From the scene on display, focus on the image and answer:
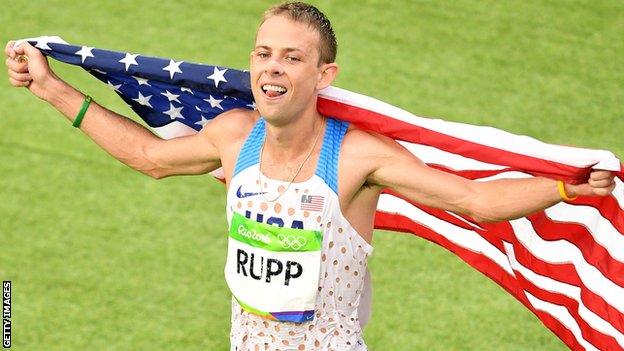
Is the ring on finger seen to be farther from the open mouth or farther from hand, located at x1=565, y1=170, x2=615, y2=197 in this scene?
hand, located at x1=565, y1=170, x2=615, y2=197

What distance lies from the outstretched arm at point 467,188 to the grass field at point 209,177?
7.87 ft

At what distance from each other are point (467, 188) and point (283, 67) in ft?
2.77

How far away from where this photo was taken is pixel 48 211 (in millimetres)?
9055

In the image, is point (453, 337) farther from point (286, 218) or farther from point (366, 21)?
point (366, 21)

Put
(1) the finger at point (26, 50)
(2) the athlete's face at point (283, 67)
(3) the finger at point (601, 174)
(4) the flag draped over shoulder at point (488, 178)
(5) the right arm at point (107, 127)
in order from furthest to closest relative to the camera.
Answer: (1) the finger at point (26, 50)
(5) the right arm at point (107, 127)
(4) the flag draped over shoulder at point (488, 178)
(2) the athlete's face at point (283, 67)
(3) the finger at point (601, 174)

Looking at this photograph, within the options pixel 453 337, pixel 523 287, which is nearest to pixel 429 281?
pixel 453 337

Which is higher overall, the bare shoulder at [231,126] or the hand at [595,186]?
the hand at [595,186]

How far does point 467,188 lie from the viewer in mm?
5535

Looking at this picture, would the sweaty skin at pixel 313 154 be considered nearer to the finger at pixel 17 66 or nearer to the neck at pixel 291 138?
the neck at pixel 291 138

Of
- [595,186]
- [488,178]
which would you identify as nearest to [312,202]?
[488,178]

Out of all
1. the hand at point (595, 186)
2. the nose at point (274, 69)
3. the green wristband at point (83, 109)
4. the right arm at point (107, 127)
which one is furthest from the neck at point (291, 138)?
the hand at point (595, 186)

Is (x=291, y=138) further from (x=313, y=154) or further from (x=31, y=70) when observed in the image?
(x=31, y=70)

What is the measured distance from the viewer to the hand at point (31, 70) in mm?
6238

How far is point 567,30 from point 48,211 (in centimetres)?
443
